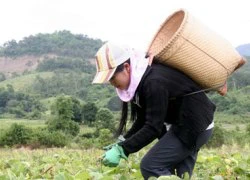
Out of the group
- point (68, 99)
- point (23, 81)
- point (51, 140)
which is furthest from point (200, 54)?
point (23, 81)

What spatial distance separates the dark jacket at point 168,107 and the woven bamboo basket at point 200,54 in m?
0.08

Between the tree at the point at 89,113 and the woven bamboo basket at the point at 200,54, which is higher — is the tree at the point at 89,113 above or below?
below

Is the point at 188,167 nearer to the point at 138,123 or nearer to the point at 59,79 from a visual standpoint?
the point at 138,123

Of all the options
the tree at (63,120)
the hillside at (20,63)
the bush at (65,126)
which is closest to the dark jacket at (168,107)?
the tree at (63,120)

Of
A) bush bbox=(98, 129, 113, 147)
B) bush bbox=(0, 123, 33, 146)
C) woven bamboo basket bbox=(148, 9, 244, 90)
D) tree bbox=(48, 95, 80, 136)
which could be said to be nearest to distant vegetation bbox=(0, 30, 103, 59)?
tree bbox=(48, 95, 80, 136)

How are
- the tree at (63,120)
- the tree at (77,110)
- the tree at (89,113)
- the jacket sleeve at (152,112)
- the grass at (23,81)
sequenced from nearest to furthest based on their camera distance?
the jacket sleeve at (152,112), the tree at (63,120), the tree at (89,113), the tree at (77,110), the grass at (23,81)

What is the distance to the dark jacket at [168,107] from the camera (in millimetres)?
3100

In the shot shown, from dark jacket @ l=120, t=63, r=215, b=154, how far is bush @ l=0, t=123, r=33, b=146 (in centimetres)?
3318

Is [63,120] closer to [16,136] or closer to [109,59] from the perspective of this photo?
[16,136]

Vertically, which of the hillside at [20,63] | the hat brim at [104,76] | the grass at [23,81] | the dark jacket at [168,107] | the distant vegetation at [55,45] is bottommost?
the hillside at [20,63]

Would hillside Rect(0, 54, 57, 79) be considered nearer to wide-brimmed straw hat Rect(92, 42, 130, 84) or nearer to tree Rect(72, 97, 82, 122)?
tree Rect(72, 97, 82, 122)

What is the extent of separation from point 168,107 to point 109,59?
0.57 m

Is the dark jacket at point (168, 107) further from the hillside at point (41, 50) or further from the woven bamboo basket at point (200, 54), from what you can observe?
the hillside at point (41, 50)

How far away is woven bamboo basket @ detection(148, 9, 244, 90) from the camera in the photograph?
10.5 feet
